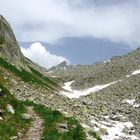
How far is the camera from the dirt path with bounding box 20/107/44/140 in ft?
91.0

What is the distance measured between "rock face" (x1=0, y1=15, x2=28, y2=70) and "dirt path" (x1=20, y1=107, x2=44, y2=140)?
117 ft

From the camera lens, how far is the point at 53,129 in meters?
29.1

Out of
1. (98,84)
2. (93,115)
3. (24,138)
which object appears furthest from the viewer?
(98,84)

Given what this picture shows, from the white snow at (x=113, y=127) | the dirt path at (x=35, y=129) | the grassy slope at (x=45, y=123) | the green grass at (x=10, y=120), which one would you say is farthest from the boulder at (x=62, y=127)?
the white snow at (x=113, y=127)

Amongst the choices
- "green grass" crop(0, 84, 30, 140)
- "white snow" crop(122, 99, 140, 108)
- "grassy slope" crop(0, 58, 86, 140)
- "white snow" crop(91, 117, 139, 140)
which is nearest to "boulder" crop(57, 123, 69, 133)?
"grassy slope" crop(0, 58, 86, 140)

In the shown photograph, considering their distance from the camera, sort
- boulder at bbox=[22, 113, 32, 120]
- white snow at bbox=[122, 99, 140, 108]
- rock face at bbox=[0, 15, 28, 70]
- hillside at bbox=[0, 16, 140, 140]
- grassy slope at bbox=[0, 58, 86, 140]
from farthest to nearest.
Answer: rock face at bbox=[0, 15, 28, 70] < white snow at bbox=[122, 99, 140, 108] < boulder at bbox=[22, 113, 32, 120] < hillside at bbox=[0, 16, 140, 140] < grassy slope at bbox=[0, 58, 86, 140]

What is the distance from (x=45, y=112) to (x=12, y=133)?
29.0 ft

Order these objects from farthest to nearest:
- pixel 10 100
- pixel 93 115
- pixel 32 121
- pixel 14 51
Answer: pixel 14 51
pixel 93 115
pixel 10 100
pixel 32 121

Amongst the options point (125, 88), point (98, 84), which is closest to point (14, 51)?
point (125, 88)

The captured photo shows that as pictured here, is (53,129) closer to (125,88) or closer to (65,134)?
(65,134)

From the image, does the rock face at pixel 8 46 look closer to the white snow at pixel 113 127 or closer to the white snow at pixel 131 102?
the white snow at pixel 131 102

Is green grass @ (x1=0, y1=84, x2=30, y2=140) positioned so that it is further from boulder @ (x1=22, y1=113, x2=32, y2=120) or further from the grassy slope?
boulder @ (x1=22, y1=113, x2=32, y2=120)

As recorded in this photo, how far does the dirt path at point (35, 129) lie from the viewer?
2774cm

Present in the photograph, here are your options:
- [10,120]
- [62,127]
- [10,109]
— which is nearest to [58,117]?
[62,127]
